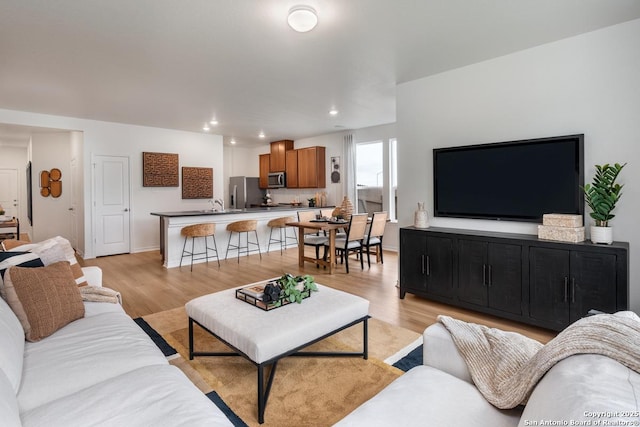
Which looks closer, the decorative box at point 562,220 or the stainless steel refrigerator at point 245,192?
the decorative box at point 562,220

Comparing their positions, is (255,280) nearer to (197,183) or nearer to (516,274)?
(516,274)

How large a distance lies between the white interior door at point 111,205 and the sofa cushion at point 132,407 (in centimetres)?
621

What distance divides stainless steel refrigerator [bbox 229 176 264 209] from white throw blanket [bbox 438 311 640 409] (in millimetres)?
8074

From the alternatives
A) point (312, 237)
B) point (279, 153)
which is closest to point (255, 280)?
point (312, 237)

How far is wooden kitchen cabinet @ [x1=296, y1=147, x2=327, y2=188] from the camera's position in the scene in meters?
8.02

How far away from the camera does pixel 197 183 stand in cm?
787

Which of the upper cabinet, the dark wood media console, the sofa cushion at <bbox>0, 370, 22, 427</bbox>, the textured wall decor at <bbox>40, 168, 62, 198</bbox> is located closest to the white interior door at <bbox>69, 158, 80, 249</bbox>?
the textured wall decor at <bbox>40, 168, 62, 198</bbox>

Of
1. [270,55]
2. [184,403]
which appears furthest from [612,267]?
[270,55]

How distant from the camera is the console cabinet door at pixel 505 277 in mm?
3086

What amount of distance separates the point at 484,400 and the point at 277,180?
7.99 meters

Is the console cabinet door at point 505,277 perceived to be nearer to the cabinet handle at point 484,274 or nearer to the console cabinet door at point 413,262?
the cabinet handle at point 484,274

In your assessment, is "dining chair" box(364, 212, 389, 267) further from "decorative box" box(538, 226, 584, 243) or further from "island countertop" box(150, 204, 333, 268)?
"decorative box" box(538, 226, 584, 243)

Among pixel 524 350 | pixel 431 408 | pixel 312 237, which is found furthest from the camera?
pixel 312 237

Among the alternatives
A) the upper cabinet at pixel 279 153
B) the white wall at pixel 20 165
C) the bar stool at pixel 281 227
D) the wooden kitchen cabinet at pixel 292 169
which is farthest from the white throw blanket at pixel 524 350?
the white wall at pixel 20 165
